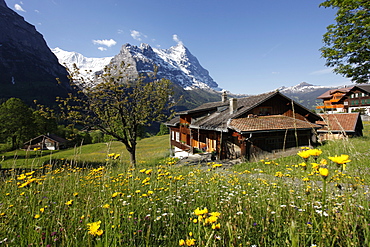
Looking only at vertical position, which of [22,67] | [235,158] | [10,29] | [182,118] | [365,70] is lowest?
[235,158]

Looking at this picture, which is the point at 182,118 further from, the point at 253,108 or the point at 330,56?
the point at 330,56

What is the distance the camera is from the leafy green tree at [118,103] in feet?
40.0

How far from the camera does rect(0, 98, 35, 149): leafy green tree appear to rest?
39156 millimetres

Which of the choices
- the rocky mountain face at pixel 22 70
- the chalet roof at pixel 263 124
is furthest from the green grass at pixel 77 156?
the rocky mountain face at pixel 22 70

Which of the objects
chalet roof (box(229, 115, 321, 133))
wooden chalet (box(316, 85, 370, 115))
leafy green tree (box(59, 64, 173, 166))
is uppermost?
wooden chalet (box(316, 85, 370, 115))

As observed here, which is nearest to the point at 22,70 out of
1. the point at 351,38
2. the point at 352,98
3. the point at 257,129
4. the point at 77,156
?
the point at 77,156

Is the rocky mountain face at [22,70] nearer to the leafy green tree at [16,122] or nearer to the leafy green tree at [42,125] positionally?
the leafy green tree at [42,125]

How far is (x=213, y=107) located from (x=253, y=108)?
22.4 feet

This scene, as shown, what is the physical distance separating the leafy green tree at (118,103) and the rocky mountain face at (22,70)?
130 meters

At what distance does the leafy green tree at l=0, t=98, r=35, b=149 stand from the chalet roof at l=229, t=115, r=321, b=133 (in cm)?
4838

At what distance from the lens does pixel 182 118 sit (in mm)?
25953

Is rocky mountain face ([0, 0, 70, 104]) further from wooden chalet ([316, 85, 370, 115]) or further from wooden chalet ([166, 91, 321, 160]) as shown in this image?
wooden chalet ([316, 85, 370, 115])

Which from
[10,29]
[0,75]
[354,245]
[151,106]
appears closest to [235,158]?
[151,106]

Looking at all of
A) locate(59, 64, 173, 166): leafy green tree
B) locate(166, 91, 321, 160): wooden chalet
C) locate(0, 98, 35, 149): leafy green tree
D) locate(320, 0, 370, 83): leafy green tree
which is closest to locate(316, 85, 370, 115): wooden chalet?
locate(166, 91, 321, 160): wooden chalet
